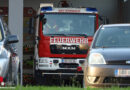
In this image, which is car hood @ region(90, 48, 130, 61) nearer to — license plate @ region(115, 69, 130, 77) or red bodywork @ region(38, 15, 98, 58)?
license plate @ region(115, 69, 130, 77)

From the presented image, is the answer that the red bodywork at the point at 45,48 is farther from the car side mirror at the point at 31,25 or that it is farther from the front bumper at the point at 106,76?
the front bumper at the point at 106,76

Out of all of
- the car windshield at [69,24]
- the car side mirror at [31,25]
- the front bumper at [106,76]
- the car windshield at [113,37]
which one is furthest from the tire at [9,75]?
the car windshield at [69,24]

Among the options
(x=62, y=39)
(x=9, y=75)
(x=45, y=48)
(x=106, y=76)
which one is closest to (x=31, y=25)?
(x=45, y=48)

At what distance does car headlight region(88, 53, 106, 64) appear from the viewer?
37.1ft

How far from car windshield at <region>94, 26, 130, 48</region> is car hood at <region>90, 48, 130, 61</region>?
42cm

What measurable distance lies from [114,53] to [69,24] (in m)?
8.11

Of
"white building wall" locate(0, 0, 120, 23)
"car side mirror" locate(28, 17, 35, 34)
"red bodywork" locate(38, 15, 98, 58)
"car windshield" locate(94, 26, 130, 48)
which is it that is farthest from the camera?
"white building wall" locate(0, 0, 120, 23)

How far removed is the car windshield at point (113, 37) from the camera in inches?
480

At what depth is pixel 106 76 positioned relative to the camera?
433 inches

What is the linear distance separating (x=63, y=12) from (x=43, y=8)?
2.31 feet

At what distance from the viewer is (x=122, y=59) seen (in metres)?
11.2

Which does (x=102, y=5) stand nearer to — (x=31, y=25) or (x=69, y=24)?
(x=69, y=24)

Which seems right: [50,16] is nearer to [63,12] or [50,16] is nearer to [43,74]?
[63,12]

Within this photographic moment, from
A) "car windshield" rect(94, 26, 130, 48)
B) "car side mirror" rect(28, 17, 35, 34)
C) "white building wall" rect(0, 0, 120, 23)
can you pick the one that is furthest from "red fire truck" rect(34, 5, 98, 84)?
"white building wall" rect(0, 0, 120, 23)
